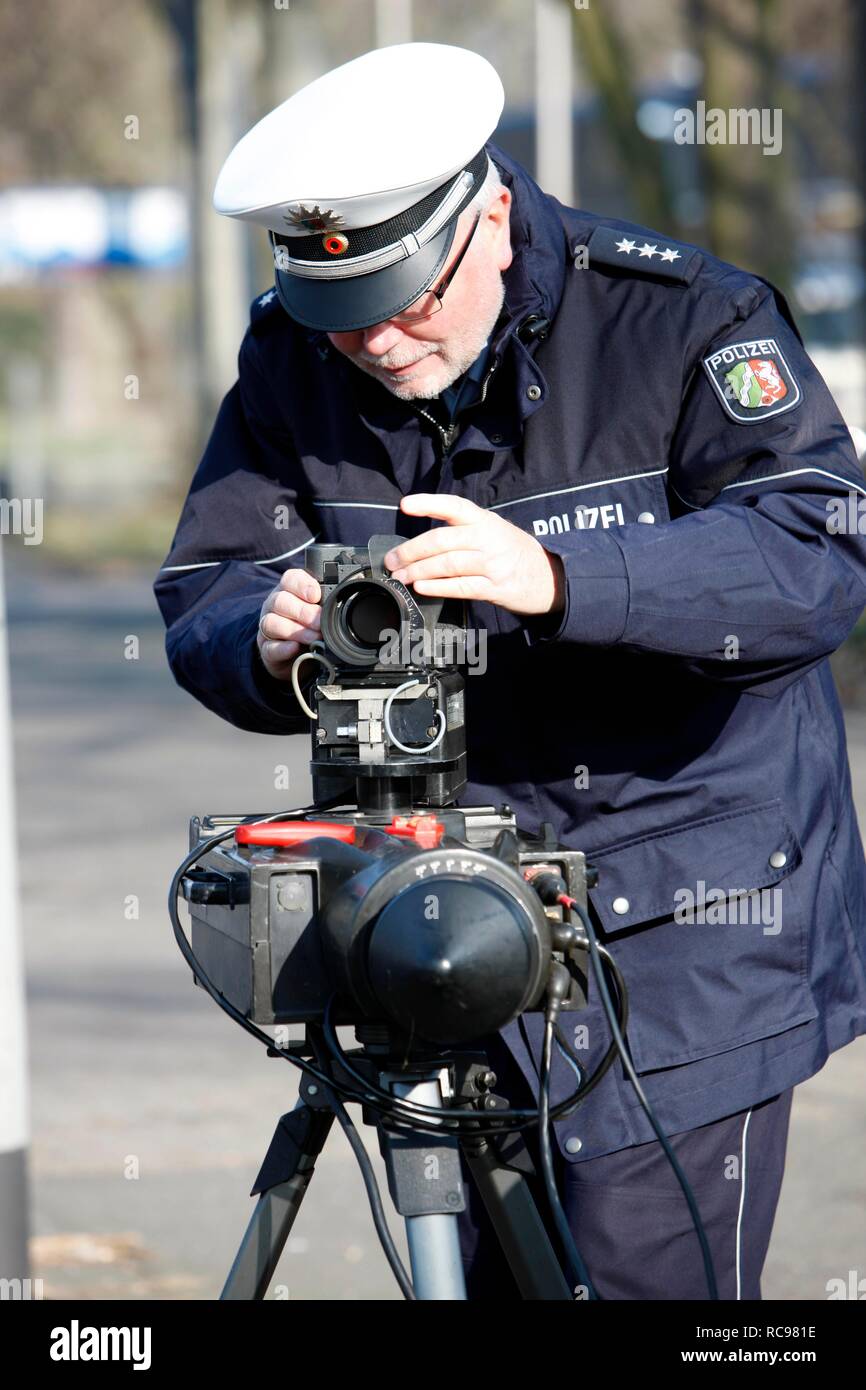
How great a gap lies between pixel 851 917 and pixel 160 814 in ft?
21.2

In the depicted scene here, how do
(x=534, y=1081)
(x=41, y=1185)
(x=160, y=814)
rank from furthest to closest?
(x=160, y=814) < (x=41, y=1185) < (x=534, y=1081)

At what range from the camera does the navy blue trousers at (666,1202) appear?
2.63 metres

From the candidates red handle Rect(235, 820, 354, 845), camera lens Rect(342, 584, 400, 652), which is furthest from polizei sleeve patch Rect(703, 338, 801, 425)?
red handle Rect(235, 820, 354, 845)

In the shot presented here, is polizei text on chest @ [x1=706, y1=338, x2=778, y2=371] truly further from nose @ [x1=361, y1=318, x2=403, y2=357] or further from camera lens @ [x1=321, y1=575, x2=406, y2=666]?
camera lens @ [x1=321, y1=575, x2=406, y2=666]

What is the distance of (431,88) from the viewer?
7.88 ft

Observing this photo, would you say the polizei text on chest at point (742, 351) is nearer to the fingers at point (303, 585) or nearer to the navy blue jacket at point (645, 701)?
the navy blue jacket at point (645, 701)

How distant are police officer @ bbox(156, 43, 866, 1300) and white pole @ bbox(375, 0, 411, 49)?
20556 millimetres

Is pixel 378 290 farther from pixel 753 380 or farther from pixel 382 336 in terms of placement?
pixel 753 380

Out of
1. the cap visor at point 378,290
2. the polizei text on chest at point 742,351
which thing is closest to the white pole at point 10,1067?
the cap visor at point 378,290

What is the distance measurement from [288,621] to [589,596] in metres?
0.38

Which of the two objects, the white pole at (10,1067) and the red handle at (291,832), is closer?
the red handle at (291,832)
